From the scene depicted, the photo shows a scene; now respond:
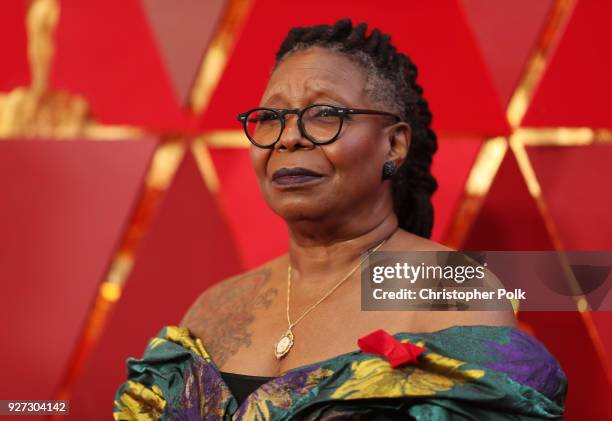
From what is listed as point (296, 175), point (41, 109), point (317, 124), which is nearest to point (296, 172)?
point (296, 175)

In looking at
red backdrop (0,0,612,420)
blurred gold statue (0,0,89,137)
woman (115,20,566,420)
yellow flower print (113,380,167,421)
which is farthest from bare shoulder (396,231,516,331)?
blurred gold statue (0,0,89,137)

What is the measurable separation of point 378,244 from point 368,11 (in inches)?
38.3

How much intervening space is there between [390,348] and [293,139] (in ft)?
1.74

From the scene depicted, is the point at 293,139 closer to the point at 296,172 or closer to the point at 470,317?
the point at 296,172

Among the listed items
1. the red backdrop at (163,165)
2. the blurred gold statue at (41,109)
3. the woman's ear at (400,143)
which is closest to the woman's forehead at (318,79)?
the woman's ear at (400,143)

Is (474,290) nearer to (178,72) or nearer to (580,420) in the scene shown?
(580,420)

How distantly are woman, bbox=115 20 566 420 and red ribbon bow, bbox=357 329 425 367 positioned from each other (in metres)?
0.01

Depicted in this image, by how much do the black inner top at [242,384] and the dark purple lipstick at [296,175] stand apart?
435mm

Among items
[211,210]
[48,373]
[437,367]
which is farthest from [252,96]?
[437,367]

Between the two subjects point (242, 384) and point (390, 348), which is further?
point (242, 384)

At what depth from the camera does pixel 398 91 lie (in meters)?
2.26

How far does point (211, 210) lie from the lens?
3.00m

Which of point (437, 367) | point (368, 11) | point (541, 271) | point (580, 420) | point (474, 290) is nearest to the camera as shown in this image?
point (437, 367)

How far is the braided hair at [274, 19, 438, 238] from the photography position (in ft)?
7.30
